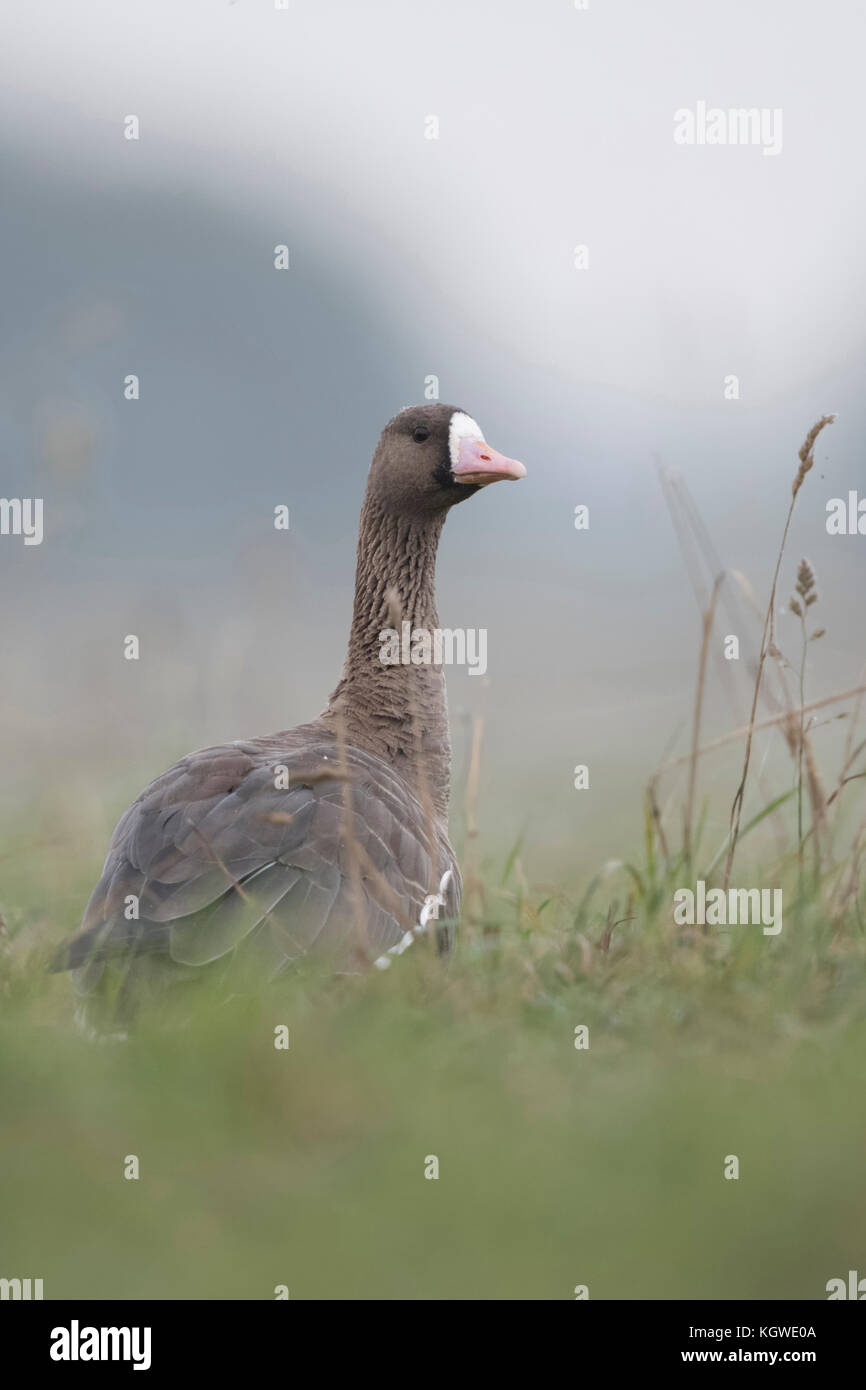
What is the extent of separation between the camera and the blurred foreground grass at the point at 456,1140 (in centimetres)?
336

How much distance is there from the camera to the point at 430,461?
8180mm

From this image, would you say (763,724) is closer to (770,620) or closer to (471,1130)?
(770,620)

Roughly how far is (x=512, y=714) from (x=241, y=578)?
14.0 metres

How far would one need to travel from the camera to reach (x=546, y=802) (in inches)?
620

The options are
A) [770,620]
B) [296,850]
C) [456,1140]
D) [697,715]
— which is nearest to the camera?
[456,1140]

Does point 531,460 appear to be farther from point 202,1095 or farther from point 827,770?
Result: point 202,1095

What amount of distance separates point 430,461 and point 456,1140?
5044 millimetres

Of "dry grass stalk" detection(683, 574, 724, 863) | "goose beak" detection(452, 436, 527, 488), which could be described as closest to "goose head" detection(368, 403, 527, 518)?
"goose beak" detection(452, 436, 527, 488)

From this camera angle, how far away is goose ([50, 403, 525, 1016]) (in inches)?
214

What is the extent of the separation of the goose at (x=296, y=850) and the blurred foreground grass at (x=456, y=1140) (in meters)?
0.34

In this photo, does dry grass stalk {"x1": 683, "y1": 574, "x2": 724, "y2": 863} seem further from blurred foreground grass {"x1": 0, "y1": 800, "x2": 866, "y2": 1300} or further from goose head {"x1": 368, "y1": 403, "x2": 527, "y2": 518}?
→ goose head {"x1": 368, "y1": 403, "x2": 527, "y2": 518}

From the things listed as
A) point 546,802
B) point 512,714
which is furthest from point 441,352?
point 546,802

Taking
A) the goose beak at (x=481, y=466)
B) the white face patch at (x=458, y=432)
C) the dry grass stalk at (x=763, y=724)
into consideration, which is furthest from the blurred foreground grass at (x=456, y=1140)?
the white face patch at (x=458, y=432)

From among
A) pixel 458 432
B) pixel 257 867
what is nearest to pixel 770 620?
pixel 257 867
